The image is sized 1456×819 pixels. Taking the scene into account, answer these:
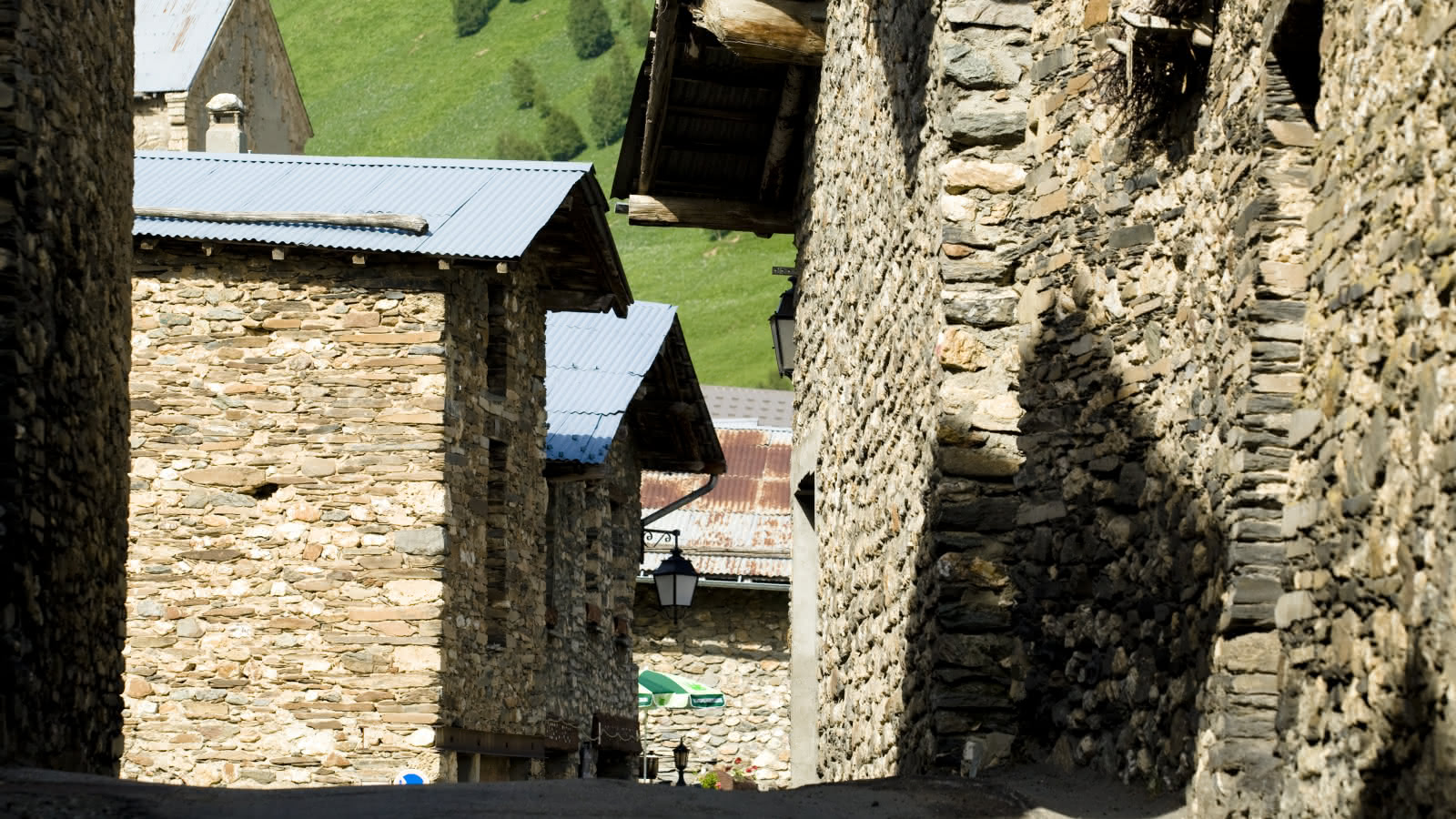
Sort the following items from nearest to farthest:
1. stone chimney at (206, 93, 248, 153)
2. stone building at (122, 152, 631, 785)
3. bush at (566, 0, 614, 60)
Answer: stone building at (122, 152, 631, 785), stone chimney at (206, 93, 248, 153), bush at (566, 0, 614, 60)

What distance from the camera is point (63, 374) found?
666cm

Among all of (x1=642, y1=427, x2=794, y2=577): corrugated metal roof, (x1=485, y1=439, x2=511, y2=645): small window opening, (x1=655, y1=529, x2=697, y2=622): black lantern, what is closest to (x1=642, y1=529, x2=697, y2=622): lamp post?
(x1=655, y1=529, x2=697, y2=622): black lantern

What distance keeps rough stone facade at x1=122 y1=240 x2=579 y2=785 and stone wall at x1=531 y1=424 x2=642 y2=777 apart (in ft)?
7.90

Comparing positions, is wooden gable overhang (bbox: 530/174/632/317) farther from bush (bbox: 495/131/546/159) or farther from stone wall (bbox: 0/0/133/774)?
bush (bbox: 495/131/546/159)

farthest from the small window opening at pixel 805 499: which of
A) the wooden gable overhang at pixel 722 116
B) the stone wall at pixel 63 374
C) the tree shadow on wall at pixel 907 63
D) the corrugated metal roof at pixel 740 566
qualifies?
the corrugated metal roof at pixel 740 566

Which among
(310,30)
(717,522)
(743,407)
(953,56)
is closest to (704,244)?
(310,30)

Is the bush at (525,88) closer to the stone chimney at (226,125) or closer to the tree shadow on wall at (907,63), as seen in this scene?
the stone chimney at (226,125)

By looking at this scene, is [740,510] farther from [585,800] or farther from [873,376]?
[585,800]

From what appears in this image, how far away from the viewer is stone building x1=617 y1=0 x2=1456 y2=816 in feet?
12.9

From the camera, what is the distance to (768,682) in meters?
21.0

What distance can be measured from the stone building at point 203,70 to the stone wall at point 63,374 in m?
16.7

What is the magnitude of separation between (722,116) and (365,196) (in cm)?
278

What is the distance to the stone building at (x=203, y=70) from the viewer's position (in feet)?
82.1

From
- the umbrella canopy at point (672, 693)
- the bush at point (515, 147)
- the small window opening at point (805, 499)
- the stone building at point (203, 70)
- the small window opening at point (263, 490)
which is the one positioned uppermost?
the bush at point (515, 147)
